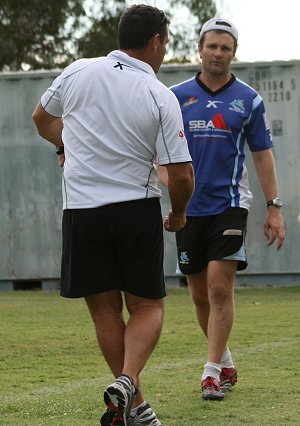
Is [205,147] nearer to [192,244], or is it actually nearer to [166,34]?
[192,244]

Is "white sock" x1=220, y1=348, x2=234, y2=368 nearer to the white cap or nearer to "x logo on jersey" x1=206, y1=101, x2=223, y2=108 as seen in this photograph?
"x logo on jersey" x1=206, y1=101, x2=223, y2=108

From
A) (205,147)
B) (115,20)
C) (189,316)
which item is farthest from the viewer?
(115,20)

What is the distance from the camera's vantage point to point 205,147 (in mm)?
6797

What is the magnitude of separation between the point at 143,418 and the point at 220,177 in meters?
1.86

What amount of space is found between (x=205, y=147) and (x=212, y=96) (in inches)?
12.7

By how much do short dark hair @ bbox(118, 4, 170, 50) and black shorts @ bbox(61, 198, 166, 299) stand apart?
29.2 inches

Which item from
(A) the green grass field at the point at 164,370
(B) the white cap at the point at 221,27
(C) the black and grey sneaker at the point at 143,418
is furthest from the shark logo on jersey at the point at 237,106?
(C) the black and grey sneaker at the point at 143,418

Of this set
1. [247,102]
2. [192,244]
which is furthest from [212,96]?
[192,244]

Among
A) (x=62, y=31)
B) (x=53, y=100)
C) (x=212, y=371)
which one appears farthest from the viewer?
(x=62, y=31)

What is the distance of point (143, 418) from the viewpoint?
5.43 meters

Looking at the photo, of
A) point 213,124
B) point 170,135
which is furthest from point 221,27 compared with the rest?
point 170,135

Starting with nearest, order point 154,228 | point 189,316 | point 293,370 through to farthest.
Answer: point 154,228 < point 293,370 < point 189,316

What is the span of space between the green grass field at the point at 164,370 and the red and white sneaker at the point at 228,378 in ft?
0.18

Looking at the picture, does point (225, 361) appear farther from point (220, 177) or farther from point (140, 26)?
point (140, 26)
